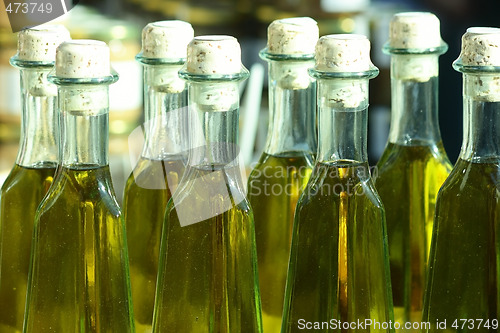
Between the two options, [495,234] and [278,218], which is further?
[278,218]

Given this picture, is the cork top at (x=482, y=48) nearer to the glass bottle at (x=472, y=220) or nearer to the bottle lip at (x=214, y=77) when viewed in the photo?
the glass bottle at (x=472, y=220)

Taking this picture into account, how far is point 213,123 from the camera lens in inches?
22.7

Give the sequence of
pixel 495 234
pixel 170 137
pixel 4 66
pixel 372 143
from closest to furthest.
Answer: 1. pixel 495 234
2. pixel 170 137
3. pixel 4 66
4. pixel 372 143

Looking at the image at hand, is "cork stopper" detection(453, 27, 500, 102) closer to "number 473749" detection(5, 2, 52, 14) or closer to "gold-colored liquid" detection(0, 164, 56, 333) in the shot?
"gold-colored liquid" detection(0, 164, 56, 333)

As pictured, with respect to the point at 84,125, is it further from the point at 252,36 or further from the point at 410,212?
the point at 252,36

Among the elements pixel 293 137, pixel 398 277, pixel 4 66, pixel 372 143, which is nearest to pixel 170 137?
pixel 293 137

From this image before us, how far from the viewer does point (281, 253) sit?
0.68 meters

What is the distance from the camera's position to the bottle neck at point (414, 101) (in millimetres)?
694

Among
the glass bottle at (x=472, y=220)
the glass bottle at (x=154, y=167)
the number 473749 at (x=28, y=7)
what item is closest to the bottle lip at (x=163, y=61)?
the glass bottle at (x=154, y=167)

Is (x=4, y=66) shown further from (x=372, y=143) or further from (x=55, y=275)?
(x=55, y=275)

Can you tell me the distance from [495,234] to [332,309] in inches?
4.9

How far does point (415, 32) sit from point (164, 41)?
206 mm

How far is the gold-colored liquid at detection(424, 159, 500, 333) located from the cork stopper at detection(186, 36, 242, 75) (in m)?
0.18

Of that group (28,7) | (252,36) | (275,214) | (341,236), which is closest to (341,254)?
(341,236)
